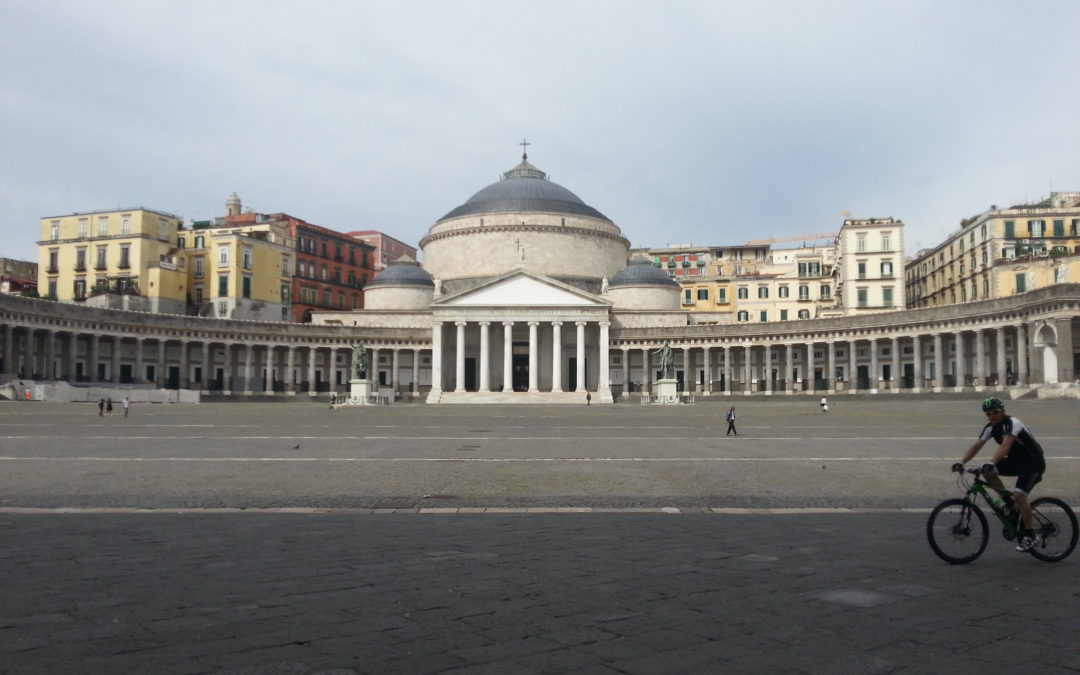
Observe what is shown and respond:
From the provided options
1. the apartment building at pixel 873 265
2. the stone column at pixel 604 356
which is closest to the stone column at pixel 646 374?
the stone column at pixel 604 356

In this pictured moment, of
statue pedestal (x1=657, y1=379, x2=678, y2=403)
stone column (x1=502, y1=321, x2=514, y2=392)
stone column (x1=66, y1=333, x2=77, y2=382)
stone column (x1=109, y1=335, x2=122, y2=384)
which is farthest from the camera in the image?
stone column (x1=502, y1=321, x2=514, y2=392)

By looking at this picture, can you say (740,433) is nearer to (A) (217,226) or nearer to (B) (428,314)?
(B) (428,314)

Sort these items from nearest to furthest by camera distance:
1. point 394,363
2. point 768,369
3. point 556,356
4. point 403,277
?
point 556,356 < point 768,369 < point 394,363 < point 403,277

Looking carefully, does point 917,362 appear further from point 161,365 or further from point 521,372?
point 161,365

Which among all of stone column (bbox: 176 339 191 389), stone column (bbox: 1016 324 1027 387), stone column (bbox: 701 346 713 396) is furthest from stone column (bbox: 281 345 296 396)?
stone column (bbox: 1016 324 1027 387)

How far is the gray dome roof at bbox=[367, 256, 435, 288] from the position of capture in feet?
308

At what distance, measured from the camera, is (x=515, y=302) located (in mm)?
80750

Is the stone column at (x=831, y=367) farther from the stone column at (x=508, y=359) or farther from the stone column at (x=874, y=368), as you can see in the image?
the stone column at (x=508, y=359)

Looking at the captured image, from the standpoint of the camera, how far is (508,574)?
795cm

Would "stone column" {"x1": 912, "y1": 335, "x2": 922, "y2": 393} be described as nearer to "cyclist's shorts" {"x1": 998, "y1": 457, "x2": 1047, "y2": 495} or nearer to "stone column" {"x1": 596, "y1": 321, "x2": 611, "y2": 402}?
"stone column" {"x1": 596, "y1": 321, "x2": 611, "y2": 402}

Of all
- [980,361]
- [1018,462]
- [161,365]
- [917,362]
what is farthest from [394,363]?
[1018,462]

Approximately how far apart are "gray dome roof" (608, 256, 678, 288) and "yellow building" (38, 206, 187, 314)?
4352cm

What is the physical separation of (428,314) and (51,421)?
56.7 meters

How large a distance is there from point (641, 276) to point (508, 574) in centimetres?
8549
